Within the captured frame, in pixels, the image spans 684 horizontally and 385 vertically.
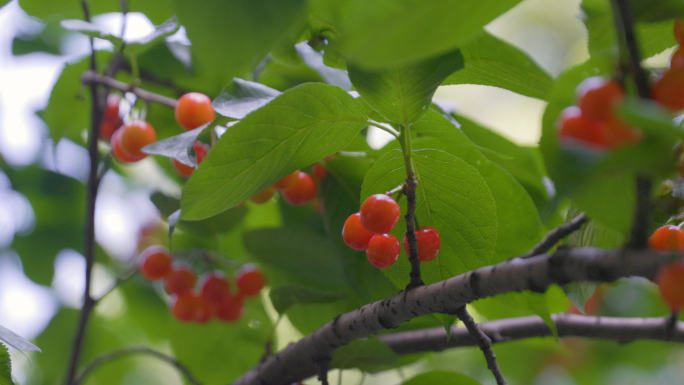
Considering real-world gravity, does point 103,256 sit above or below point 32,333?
above

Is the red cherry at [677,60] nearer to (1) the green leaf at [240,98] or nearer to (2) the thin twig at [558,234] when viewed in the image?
(2) the thin twig at [558,234]

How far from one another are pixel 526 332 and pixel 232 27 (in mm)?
493

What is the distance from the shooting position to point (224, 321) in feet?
2.77

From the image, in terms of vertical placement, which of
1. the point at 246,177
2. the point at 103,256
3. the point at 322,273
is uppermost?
the point at 246,177

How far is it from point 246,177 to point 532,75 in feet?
0.84

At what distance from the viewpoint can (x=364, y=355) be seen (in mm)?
521

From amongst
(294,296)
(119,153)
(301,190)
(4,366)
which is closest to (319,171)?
(301,190)

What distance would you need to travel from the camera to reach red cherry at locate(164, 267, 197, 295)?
0.81 meters

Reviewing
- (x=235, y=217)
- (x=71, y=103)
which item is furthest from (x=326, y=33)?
(x=71, y=103)

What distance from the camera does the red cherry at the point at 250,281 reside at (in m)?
0.81

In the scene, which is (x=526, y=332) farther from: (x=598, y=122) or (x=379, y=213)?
(x=598, y=122)

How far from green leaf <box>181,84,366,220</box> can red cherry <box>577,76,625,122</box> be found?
0.60 ft

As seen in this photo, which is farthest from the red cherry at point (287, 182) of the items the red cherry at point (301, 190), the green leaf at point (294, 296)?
the green leaf at point (294, 296)

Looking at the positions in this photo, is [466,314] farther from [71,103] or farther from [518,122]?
[518,122]
